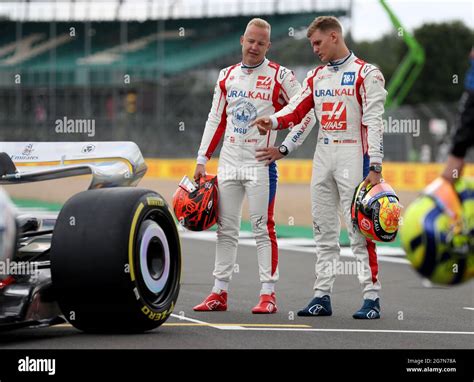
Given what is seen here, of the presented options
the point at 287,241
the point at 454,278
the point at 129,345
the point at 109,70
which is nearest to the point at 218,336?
the point at 129,345

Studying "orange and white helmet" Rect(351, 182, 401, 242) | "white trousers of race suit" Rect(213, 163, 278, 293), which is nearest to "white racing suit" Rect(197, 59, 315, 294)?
"white trousers of race suit" Rect(213, 163, 278, 293)

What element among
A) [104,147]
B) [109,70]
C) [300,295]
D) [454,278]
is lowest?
[300,295]

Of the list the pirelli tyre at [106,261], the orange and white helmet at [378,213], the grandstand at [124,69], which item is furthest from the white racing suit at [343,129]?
the grandstand at [124,69]

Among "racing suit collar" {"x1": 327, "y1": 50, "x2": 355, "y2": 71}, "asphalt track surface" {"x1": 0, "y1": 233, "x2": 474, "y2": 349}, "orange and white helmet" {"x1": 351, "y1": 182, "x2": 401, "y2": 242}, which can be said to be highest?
"racing suit collar" {"x1": 327, "y1": 50, "x2": 355, "y2": 71}

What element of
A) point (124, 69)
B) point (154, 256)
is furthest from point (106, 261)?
point (124, 69)

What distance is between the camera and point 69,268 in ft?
18.4

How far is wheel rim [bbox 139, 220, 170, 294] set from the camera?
5840 mm

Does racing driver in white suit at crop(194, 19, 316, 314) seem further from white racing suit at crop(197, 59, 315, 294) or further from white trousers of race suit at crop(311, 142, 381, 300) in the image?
white trousers of race suit at crop(311, 142, 381, 300)

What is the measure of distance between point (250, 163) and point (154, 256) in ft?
5.22

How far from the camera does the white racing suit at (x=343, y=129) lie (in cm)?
705

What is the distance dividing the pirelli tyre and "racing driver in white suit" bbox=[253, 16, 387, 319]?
1.59 metres
